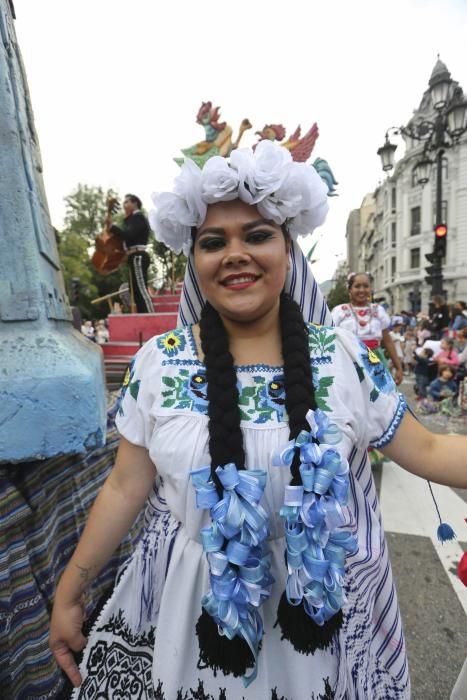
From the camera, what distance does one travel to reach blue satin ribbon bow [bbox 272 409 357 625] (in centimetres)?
88

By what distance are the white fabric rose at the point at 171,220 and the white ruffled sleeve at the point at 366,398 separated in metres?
0.63

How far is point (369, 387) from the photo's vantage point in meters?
1.09

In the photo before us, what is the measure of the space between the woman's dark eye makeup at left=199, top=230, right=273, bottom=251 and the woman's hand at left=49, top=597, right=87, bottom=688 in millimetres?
1167

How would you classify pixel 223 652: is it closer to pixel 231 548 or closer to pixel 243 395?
pixel 231 548

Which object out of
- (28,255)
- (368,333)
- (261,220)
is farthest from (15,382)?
(368,333)

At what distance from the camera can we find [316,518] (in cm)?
87

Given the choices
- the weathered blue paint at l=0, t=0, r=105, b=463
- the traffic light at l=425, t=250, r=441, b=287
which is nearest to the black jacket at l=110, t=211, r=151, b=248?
the weathered blue paint at l=0, t=0, r=105, b=463

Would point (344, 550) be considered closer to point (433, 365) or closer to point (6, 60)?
point (6, 60)

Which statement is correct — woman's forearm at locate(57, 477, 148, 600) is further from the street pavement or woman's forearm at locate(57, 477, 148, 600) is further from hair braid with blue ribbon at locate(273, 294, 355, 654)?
the street pavement

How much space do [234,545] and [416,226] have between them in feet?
124

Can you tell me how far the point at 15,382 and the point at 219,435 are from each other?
26.6 inches

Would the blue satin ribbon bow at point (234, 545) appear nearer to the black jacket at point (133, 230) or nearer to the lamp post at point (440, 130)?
the black jacket at point (133, 230)

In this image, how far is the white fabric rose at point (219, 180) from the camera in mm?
1015

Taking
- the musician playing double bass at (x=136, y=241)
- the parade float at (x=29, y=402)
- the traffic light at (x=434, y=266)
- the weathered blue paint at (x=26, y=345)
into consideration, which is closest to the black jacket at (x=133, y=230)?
the musician playing double bass at (x=136, y=241)
